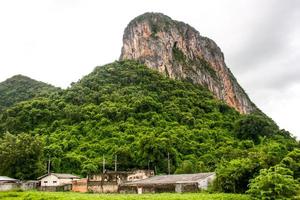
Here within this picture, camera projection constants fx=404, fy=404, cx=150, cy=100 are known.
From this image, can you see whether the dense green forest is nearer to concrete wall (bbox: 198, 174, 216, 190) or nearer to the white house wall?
concrete wall (bbox: 198, 174, 216, 190)

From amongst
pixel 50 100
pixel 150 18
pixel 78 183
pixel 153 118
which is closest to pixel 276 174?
pixel 78 183

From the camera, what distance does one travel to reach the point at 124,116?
8056cm

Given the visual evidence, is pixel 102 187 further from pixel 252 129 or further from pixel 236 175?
pixel 252 129

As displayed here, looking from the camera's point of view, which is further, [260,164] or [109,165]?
[109,165]

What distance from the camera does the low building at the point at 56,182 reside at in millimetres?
53281

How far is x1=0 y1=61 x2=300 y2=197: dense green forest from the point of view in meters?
58.0

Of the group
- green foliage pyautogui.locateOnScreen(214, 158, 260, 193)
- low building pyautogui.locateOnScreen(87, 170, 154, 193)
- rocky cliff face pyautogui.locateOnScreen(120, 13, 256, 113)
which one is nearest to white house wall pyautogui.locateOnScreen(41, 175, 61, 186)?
low building pyautogui.locateOnScreen(87, 170, 154, 193)

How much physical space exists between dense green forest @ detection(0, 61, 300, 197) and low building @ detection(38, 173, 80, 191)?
4.68m

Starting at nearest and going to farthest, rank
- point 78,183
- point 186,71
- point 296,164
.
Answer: point 296,164, point 78,183, point 186,71

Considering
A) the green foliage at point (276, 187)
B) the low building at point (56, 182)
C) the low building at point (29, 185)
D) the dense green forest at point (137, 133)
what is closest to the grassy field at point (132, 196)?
the green foliage at point (276, 187)

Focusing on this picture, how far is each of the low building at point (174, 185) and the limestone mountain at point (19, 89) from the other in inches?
2677

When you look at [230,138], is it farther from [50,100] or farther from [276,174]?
[276,174]

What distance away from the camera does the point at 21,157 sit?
5819 cm

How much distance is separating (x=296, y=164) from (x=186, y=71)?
85.4 metres
